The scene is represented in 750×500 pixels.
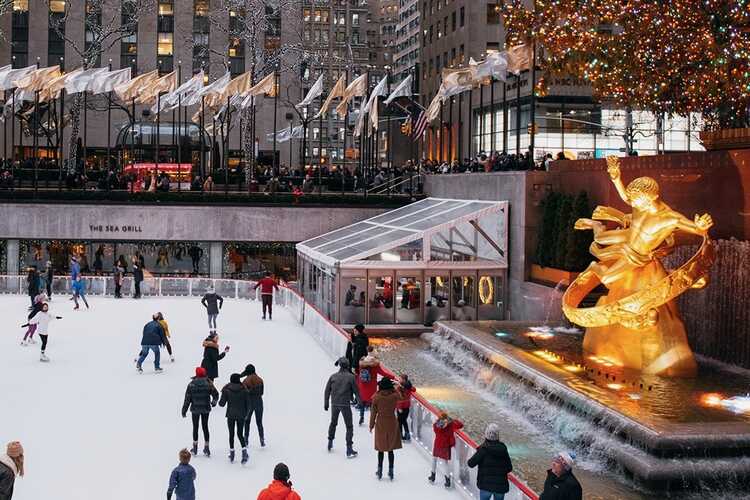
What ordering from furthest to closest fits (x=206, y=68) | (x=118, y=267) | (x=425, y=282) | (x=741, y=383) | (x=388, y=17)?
(x=388, y=17)
(x=206, y=68)
(x=118, y=267)
(x=425, y=282)
(x=741, y=383)

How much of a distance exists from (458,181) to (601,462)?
2084 cm

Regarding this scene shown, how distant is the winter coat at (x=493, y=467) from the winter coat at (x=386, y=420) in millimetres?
2072

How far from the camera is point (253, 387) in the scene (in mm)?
13391

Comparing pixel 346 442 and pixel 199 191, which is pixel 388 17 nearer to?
pixel 199 191

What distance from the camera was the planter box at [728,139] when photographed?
65.4ft

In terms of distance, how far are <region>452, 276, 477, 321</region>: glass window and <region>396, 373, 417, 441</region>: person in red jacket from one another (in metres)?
14.6

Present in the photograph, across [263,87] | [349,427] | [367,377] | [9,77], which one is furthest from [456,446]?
[9,77]

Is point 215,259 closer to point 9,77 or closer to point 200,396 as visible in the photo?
point 9,77

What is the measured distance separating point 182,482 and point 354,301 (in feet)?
60.1

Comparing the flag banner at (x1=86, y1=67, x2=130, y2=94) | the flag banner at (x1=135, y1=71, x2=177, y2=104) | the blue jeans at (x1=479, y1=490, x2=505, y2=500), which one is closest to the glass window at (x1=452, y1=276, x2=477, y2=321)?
the flag banner at (x1=135, y1=71, x2=177, y2=104)

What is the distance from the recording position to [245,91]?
1560 inches

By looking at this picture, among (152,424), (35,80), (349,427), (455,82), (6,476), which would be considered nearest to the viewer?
(6,476)

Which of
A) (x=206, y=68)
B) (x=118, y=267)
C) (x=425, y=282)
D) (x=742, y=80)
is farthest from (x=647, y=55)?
(x=206, y=68)

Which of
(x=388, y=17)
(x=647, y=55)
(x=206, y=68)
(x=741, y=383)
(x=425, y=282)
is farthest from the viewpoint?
(x=388, y=17)
